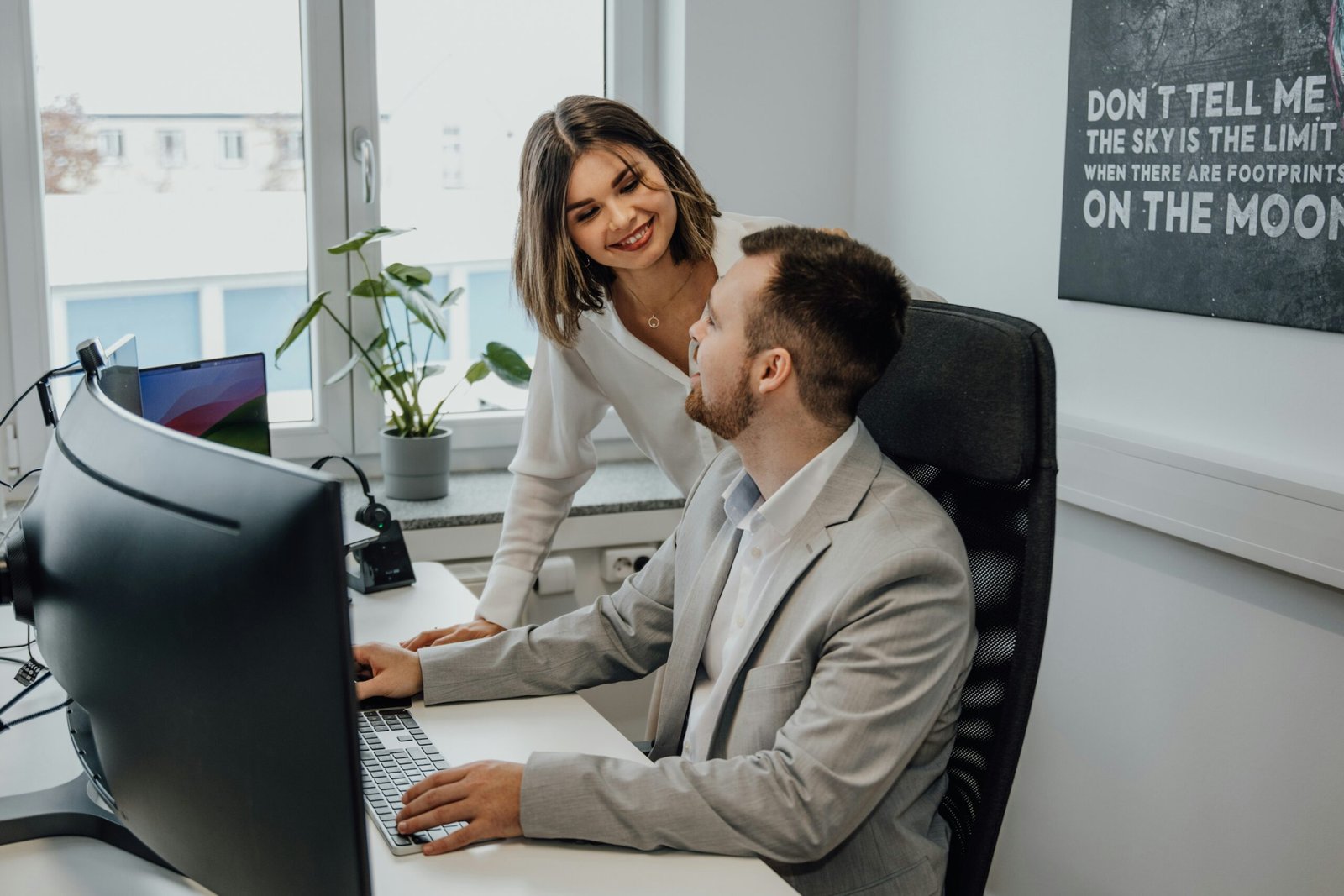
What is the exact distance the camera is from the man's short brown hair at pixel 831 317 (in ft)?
4.30

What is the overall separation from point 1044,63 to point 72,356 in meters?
1.92

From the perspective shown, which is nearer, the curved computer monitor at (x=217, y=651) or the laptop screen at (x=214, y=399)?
the curved computer monitor at (x=217, y=651)

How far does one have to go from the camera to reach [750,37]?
8.87ft

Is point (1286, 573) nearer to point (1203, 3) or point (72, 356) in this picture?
point (1203, 3)

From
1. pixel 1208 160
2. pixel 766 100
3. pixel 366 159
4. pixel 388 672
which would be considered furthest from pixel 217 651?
pixel 766 100

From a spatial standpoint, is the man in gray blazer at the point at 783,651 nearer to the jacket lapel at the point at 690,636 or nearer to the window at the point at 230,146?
the jacket lapel at the point at 690,636

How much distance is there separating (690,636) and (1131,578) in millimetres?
970

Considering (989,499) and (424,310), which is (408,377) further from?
(989,499)

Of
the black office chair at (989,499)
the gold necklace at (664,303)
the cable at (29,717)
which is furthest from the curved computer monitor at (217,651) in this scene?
the gold necklace at (664,303)

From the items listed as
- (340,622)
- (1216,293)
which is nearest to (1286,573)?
(1216,293)

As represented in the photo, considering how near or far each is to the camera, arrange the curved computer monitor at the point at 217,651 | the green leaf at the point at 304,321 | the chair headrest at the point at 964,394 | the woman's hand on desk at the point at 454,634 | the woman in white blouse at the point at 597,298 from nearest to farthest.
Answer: the curved computer monitor at the point at 217,651 → the chair headrest at the point at 964,394 → the woman's hand on desk at the point at 454,634 → the woman in white blouse at the point at 597,298 → the green leaf at the point at 304,321

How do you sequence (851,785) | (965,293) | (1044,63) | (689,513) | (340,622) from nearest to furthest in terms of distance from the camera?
(340,622)
(851,785)
(689,513)
(1044,63)
(965,293)

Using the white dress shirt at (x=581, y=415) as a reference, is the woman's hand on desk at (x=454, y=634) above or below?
below

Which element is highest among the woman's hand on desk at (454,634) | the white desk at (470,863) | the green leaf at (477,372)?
the green leaf at (477,372)
